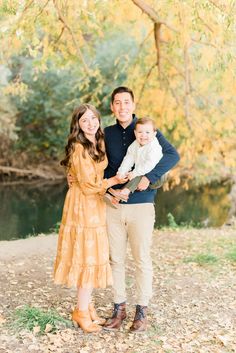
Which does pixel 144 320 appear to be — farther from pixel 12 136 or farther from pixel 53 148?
pixel 53 148

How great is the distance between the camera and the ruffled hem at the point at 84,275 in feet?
12.2

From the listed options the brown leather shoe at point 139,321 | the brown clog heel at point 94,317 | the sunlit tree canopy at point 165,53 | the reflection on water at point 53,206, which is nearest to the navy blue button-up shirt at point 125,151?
the brown leather shoe at point 139,321

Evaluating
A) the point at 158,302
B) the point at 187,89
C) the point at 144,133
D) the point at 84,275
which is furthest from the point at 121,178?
the point at 187,89

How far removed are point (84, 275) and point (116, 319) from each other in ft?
1.78

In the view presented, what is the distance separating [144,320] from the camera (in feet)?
13.0

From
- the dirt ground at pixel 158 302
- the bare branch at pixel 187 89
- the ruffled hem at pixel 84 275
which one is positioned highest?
the bare branch at pixel 187 89

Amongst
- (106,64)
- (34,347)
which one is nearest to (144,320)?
(34,347)

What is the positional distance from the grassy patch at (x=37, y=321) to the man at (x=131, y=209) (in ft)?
1.84

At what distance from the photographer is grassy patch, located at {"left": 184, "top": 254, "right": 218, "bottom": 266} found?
19.8 ft

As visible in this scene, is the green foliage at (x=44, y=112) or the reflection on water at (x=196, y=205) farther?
the green foliage at (x=44, y=112)

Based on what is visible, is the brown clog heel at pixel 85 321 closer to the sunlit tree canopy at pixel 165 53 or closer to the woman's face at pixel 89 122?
the woman's face at pixel 89 122

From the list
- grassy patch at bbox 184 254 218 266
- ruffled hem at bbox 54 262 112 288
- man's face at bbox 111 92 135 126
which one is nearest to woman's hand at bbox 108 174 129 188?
man's face at bbox 111 92 135 126

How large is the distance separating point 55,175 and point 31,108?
95.8 inches

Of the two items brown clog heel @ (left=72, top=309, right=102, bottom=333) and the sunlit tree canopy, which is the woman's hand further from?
the sunlit tree canopy
